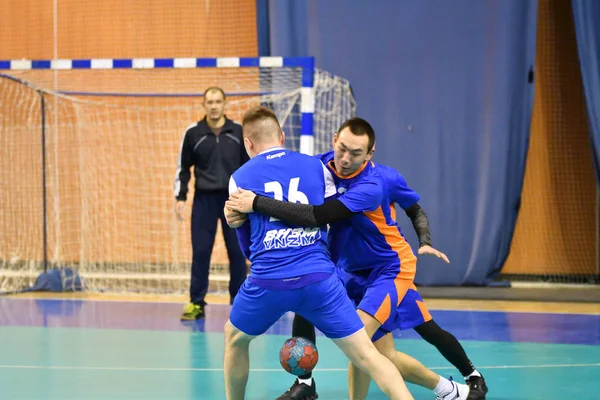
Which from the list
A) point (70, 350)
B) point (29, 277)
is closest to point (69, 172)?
point (29, 277)

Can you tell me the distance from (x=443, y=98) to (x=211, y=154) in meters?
3.69

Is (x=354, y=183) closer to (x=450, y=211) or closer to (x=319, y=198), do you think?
(x=319, y=198)

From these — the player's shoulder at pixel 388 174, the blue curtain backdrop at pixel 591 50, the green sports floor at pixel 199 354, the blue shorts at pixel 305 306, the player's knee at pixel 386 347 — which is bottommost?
the green sports floor at pixel 199 354

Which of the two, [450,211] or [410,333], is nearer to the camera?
[410,333]

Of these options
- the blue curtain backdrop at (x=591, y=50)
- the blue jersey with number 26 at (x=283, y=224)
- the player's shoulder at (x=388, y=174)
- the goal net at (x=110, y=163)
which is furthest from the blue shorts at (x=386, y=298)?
the blue curtain backdrop at (x=591, y=50)

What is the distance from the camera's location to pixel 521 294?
1000cm

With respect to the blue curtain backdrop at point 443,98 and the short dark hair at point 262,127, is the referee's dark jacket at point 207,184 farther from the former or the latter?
the short dark hair at point 262,127

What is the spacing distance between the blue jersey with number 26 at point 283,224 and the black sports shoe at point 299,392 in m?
1.25

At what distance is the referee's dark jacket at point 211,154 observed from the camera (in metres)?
8.03

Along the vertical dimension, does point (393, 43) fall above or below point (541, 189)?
above

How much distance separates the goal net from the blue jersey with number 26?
19.9ft

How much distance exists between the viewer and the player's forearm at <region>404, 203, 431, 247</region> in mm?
4922

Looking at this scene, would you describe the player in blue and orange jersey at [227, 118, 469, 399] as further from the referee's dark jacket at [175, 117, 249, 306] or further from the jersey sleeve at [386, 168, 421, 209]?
the referee's dark jacket at [175, 117, 249, 306]

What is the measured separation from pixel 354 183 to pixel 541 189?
23.9ft
